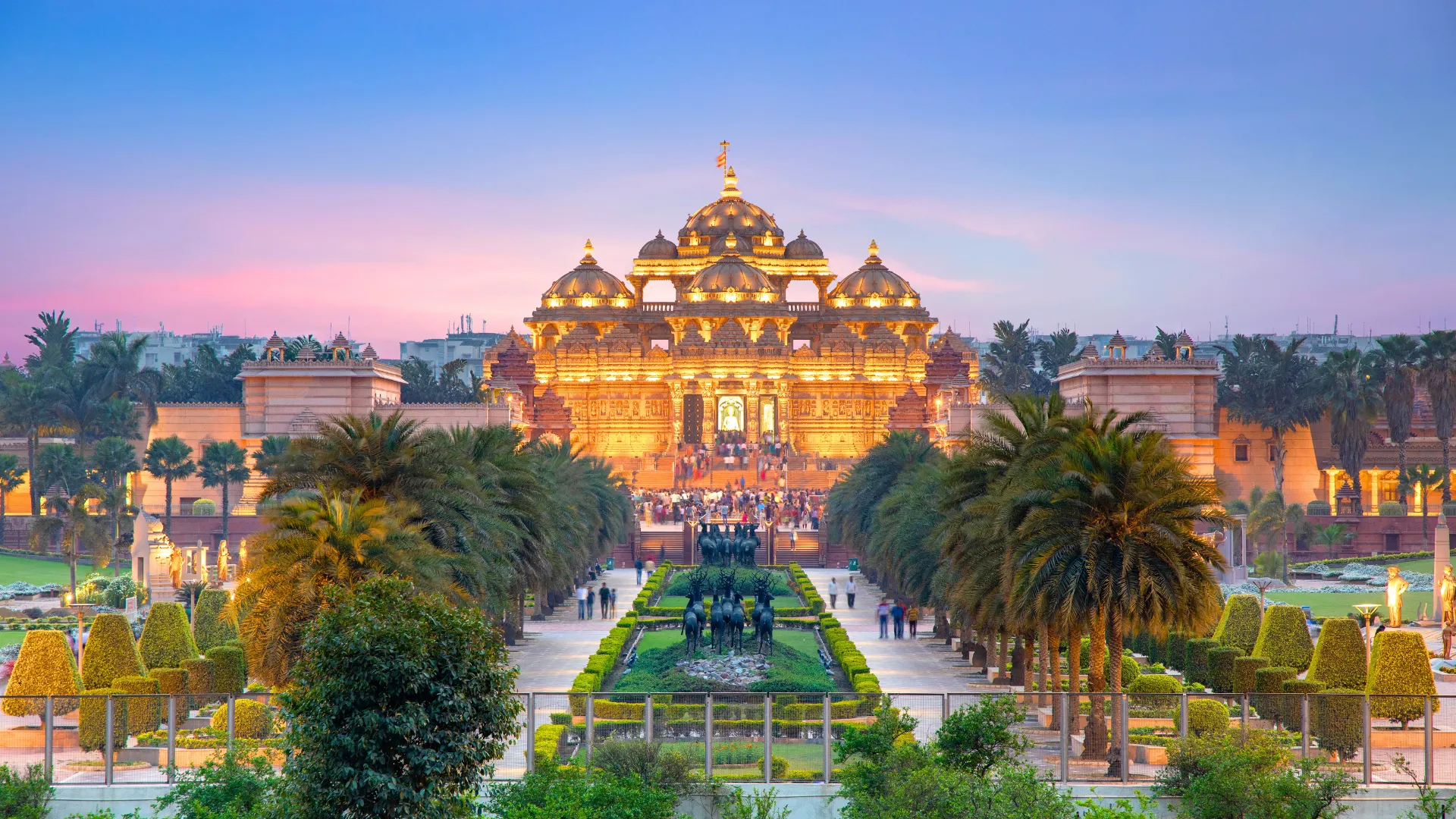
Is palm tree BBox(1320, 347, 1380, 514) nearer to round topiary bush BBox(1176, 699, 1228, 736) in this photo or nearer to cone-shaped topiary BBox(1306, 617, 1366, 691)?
cone-shaped topiary BBox(1306, 617, 1366, 691)

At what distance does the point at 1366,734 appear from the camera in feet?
83.0

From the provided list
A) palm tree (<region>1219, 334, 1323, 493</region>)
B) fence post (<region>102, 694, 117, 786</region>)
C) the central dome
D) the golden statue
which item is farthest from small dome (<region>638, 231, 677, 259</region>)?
fence post (<region>102, 694, 117, 786</region>)

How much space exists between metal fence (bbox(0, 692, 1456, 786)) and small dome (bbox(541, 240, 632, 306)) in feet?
324

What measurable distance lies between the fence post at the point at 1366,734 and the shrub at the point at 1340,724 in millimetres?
202

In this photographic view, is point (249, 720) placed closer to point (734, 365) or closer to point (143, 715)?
point (143, 715)

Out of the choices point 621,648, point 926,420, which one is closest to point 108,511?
point 621,648

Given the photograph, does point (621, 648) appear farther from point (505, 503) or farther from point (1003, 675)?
point (1003, 675)

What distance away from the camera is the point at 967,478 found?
33844 millimetres

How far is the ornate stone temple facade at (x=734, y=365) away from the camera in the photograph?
11581 centimetres

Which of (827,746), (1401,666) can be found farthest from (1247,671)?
(827,746)

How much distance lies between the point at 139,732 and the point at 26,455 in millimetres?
74629

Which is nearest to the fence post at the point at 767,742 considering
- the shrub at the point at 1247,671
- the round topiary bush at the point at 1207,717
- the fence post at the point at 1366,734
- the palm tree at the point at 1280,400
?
the round topiary bush at the point at 1207,717

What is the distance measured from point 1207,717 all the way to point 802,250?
358ft

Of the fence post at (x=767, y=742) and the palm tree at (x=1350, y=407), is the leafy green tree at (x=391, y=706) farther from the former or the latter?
the palm tree at (x=1350, y=407)
